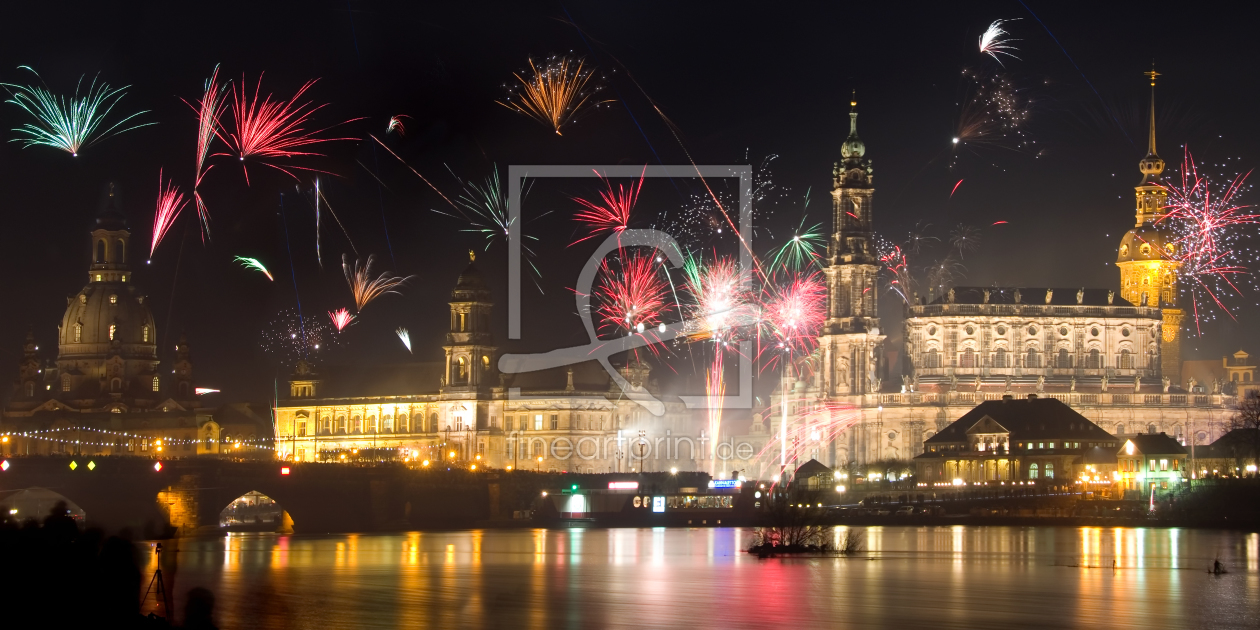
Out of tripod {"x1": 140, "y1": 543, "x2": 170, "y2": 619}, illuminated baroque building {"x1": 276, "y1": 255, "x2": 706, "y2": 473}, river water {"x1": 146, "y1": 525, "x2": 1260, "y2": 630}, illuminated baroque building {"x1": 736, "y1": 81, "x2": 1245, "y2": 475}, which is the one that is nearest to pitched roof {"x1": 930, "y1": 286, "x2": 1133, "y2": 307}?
illuminated baroque building {"x1": 736, "y1": 81, "x2": 1245, "y2": 475}

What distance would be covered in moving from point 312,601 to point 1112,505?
71.0m

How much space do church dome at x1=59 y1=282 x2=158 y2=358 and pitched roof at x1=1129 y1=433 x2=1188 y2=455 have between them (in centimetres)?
10053

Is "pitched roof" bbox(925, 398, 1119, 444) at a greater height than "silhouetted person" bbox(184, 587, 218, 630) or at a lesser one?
greater

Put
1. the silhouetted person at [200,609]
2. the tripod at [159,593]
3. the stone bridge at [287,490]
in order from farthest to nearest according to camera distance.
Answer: the stone bridge at [287,490], the tripod at [159,593], the silhouetted person at [200,609]

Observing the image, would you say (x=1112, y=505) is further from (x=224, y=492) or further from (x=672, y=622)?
(x=672, y=622)

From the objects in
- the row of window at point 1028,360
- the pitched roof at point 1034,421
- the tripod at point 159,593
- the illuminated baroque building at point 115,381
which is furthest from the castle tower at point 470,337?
the tripod at point 159,593

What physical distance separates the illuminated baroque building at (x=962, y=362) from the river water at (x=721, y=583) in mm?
59214

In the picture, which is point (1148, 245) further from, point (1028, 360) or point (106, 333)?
point (106, 333)

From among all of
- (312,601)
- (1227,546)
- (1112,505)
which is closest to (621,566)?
(312,601)

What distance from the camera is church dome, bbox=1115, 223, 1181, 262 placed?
16400 centimetres

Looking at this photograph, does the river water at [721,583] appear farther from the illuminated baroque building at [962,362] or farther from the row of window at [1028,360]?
the row of window at [1028,360]

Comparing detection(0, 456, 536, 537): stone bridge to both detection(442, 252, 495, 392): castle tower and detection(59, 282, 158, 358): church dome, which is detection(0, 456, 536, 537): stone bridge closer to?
detection(442, 252, 495, 392): castle tower

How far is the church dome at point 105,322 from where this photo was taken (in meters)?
172

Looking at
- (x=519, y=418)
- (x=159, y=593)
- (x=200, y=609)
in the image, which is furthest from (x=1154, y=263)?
(x=200, y=609)
